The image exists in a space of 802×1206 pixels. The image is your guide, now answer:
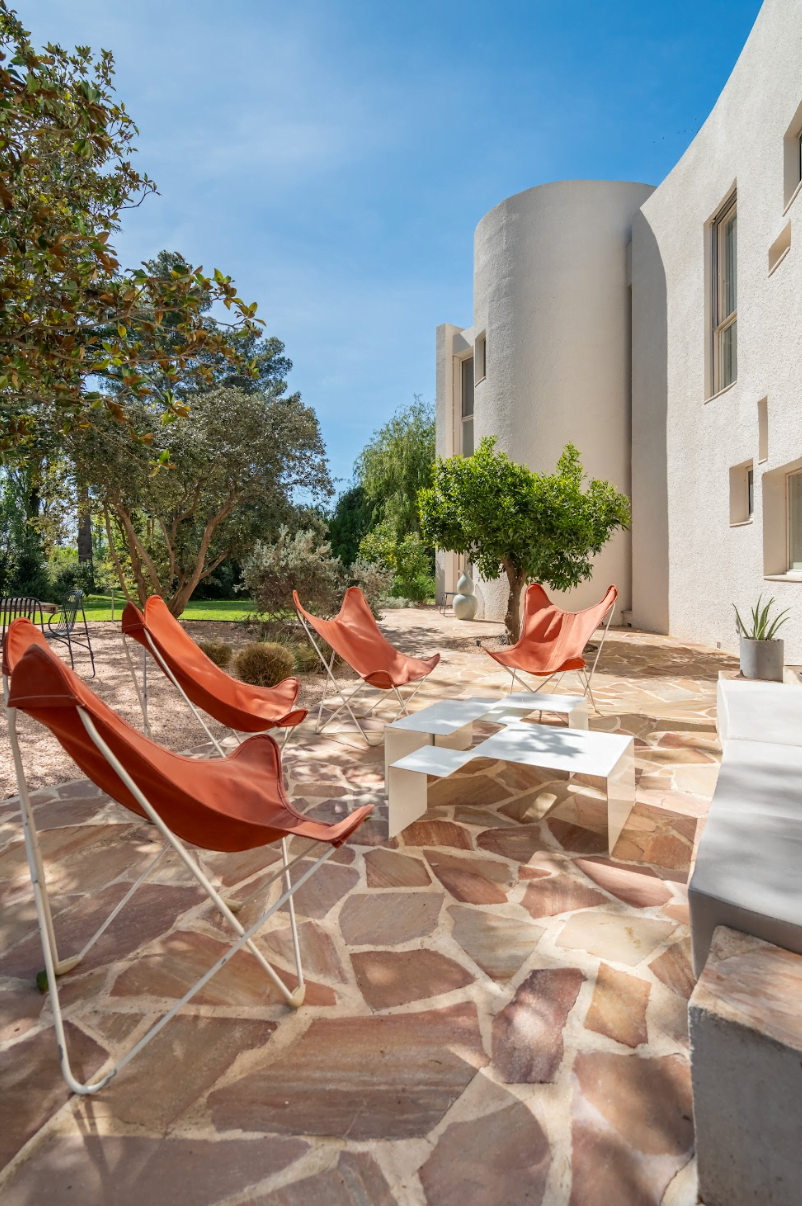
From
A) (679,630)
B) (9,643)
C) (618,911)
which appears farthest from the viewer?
(679,630)

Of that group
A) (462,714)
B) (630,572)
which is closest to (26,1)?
(462,714)

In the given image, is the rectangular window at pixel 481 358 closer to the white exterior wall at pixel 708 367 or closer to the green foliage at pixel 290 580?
the white exterior wall at pixel 708 367

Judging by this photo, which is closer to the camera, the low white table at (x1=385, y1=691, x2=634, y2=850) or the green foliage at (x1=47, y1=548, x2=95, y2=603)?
the low white table at (x1=385, y1=691, x2=634, y2=850)

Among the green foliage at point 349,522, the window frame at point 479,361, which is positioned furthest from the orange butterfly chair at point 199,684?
the green foliage at point 349,522

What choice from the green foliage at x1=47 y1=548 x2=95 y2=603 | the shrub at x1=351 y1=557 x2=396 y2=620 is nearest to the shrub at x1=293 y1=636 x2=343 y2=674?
the shrub at x1=351 y1=557 x2=396 y2=620

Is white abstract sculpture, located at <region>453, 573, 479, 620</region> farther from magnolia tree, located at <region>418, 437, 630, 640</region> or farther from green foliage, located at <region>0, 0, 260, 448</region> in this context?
green foliage, located at <region>0, 0, 260, 448</region>

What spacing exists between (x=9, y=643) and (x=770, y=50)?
331 inches

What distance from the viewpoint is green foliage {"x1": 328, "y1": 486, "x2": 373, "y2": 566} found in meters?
18.7

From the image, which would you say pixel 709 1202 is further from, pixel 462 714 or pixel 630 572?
pixel 630 572

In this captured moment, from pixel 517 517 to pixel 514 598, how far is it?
45.3 inches

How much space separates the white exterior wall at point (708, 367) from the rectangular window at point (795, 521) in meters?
0.08

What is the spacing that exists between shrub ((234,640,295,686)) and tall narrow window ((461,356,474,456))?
897 cm

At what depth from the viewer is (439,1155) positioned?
129 cm

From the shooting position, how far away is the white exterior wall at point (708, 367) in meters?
5.95
